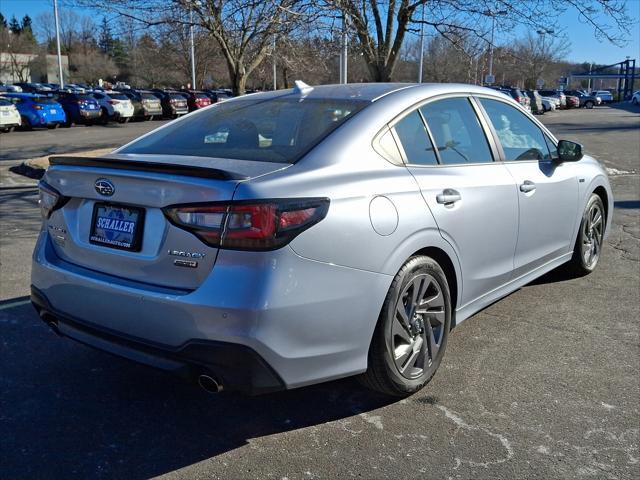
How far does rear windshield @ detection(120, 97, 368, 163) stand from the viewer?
3.18 metres

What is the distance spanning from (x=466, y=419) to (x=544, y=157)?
236cm

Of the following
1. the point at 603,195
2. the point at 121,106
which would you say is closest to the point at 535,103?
the point at 121,106

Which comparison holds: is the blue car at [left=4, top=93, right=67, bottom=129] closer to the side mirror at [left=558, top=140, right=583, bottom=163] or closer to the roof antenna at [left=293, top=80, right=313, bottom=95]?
the roof antenna at [left=293, top=80, right=313, bottom=95]

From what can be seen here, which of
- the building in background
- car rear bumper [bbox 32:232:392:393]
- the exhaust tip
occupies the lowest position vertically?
the exhaust tip

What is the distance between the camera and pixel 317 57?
1173cm

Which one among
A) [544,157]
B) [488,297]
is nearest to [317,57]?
[544,157]

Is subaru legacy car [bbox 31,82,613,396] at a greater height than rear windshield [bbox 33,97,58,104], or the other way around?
rear windshield [bbox 33,97,58,104]

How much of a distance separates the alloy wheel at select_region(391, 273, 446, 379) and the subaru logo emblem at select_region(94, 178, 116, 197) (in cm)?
148

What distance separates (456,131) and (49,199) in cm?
241

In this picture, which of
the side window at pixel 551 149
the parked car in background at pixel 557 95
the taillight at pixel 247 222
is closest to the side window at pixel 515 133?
the side window at pixel 551 149

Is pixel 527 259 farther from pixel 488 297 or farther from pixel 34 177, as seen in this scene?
pixel 34 177

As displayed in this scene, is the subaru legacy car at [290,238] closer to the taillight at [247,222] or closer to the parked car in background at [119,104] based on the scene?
the taillight at [247,222]

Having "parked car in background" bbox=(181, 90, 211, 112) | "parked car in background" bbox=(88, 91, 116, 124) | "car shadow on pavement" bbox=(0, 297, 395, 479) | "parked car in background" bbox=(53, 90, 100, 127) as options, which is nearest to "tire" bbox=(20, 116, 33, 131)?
"parked car in background" bbox=(53, 90, 100, 127)

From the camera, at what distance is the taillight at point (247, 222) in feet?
8.40
